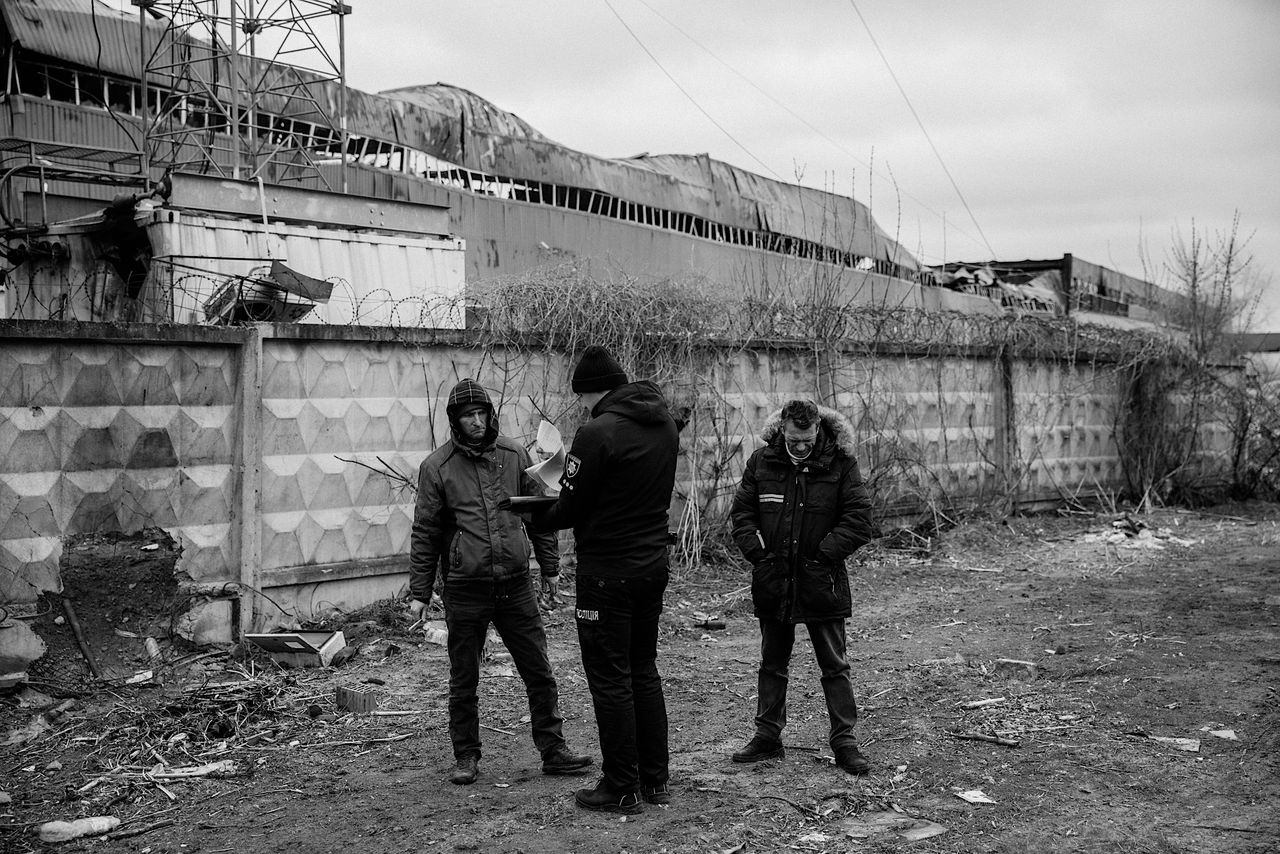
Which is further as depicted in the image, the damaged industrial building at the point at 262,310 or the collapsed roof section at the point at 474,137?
the collapsed roof section at the point at 474,137

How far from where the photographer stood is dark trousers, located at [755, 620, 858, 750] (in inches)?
200

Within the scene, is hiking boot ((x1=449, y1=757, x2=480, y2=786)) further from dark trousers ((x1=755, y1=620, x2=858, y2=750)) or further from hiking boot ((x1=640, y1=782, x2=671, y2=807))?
dark trousers ((x1=755, y1=620, x2=858, y2=750))

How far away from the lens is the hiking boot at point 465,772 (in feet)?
16.1

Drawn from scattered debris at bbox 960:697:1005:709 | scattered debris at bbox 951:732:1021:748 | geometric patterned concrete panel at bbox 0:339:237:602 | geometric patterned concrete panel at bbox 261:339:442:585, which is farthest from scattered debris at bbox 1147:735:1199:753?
geometric patterned concrete panel at bbox 0:339:237:602

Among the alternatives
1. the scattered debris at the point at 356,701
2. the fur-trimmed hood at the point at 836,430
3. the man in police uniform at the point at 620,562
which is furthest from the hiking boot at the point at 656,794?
the scattered debris at the point at 356,701

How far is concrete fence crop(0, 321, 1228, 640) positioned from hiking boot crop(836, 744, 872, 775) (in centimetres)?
394

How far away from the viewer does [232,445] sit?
277 inches

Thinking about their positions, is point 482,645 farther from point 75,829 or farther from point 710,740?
point 75,829

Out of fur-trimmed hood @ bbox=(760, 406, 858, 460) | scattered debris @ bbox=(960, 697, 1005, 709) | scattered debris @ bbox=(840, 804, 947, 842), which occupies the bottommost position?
scattered debris @ bbox=(840, 804, 947, 842)

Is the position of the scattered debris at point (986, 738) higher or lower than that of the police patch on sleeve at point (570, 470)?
lower

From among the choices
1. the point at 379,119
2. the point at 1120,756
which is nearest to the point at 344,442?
the point at 1120,756

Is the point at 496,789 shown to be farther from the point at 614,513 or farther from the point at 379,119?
the point at 379,119

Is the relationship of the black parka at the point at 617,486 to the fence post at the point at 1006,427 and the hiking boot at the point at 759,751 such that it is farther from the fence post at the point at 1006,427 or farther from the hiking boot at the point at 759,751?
the fence post at the point at 1006,427

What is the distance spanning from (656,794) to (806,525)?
145cm
